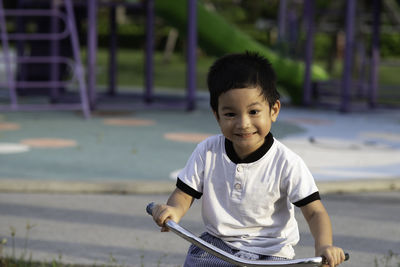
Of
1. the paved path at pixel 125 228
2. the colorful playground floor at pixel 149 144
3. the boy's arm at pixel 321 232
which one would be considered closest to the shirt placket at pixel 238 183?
the boy's arm at pixel 321 232

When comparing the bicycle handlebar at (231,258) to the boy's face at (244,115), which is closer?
the bicycle handlebar at (231,258)

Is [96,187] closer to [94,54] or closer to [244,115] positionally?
[244,115]

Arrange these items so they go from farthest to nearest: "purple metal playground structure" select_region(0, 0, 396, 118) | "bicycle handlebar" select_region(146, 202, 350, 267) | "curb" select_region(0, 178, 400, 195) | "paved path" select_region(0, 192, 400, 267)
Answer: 1. "purple metal playground structure" select_region(0, 0, 396, 118)
2. "curb" select_region(0, 178, 400, 195)
3. "paved path" select_region(0, 192, 400, 267)
4. "bicycle handlebar" select_region(146, 202, 350, 267)

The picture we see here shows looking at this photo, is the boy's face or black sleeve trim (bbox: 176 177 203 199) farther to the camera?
black sleeve trim (bbox: 176 177 203 199)

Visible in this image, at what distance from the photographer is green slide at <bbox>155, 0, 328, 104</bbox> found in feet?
38.0

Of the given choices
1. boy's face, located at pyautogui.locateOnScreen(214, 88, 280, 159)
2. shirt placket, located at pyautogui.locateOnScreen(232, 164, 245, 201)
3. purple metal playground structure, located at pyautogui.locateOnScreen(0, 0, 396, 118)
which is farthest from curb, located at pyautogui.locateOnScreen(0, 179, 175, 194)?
purple metal playground structure, located at pyautogui.locateOnScreen(0, 0, 396, 118)

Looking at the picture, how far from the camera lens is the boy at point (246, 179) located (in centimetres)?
223

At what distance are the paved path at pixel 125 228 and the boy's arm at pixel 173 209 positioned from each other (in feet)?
3.77

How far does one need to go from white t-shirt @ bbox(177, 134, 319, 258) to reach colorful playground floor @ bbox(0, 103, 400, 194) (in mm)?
3061

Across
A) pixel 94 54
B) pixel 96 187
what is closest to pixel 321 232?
pixel 96 187

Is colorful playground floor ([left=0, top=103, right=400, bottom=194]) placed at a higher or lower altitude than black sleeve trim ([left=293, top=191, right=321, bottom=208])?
lower

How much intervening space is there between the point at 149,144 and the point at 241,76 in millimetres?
5213

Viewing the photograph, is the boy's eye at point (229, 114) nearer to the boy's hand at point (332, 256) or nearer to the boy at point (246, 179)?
the boy at point (246, 179)

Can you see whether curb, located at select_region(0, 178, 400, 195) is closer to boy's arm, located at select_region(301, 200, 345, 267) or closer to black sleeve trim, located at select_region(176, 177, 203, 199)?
black sleeve trim, located at select_region(176, 177, 203, 199)
